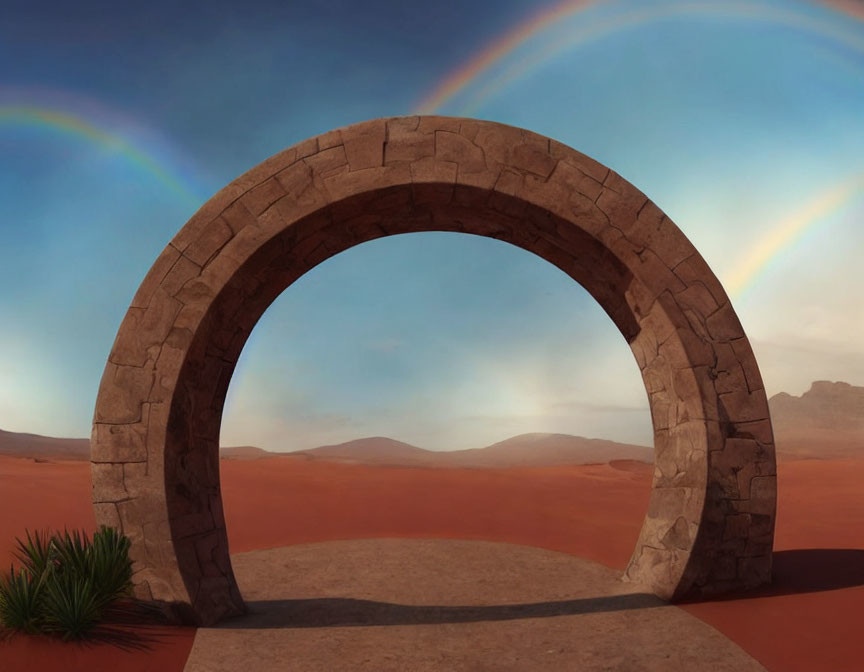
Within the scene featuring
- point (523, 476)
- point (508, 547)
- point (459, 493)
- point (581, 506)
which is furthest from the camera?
point (523, 476)

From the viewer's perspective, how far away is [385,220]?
8.42 m

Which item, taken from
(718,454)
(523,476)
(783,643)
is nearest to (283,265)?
(718,454)

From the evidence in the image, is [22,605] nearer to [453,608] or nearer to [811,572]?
[453,608]

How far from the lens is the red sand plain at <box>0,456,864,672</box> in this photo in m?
6.36

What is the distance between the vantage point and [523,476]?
1100 inches

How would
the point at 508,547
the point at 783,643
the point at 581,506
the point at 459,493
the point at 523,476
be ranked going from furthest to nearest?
the point at 523,476, the point at 459,493, the point at 581,506, the point at 508,547, the point at 783,643

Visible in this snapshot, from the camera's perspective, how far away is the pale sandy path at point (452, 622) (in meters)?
6.29

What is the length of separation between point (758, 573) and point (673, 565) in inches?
41.1

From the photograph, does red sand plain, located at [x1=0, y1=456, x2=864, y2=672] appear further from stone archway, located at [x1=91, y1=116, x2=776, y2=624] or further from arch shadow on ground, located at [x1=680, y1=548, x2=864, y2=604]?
stone archway, located at [x1=91, y1=116, x2=776, y2=624]

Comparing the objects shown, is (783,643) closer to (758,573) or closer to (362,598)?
(758,573)

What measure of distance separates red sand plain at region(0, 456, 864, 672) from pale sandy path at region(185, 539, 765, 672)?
1.71 feet

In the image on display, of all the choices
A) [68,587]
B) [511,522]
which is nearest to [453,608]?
[68,587]

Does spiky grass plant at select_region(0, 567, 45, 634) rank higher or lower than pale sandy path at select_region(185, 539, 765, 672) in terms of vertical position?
higher

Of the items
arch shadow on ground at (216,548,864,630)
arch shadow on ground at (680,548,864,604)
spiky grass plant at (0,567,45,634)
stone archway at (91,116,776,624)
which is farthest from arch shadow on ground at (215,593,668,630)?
spiky grass plant at (0,567,45,634)
